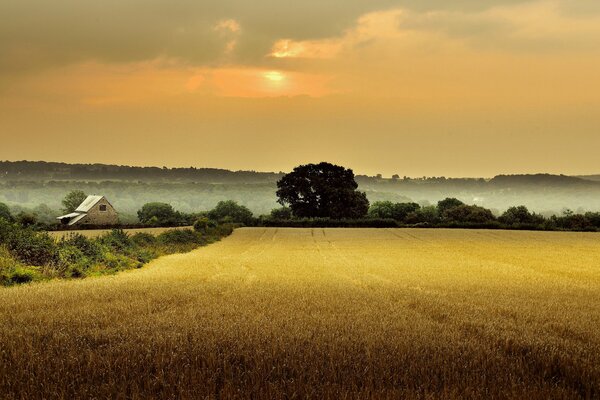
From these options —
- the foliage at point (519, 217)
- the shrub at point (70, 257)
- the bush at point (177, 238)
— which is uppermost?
the foliage at point (519, 217)

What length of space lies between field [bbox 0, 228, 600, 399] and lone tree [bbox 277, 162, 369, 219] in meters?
71.4

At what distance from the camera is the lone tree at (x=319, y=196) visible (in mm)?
90000

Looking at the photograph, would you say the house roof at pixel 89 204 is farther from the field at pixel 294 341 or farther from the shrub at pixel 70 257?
the field at pixel 294 341

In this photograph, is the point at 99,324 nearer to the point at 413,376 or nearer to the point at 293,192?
the point at 413,376

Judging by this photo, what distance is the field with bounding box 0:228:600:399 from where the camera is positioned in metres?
6.46

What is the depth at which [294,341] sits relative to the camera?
8.80 metres

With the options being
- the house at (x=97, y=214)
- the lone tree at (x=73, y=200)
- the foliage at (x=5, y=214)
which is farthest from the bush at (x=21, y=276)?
the lone tree at (x=73, y=200)

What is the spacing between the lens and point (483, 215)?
304 ft

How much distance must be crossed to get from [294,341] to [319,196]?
8246 cm

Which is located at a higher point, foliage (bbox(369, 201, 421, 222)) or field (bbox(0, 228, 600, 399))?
Answer: foliage (bbox(369, 201, 421, 222))

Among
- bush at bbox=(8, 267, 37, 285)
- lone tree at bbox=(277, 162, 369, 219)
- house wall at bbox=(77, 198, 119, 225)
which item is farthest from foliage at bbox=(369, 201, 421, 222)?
bush at bbox=(8, 267, 37, 285)

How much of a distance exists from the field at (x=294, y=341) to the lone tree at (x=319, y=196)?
71.4 meters

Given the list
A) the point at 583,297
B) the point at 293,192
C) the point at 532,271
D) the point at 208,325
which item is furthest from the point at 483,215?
the point at 208,325

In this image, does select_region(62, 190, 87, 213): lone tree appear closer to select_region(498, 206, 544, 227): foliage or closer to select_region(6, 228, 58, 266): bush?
select_region(498, 206, 544, 227): foliage
